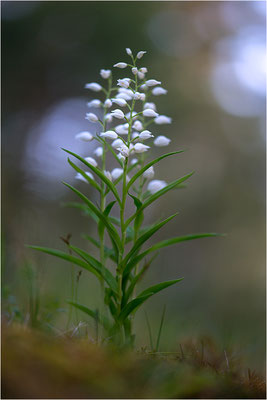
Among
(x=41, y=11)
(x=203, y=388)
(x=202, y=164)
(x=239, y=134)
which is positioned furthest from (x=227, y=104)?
(x=203, y=388)

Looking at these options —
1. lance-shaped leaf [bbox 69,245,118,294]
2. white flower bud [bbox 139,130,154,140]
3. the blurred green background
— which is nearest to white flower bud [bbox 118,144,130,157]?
white flower bud [bbox 139,130,154,140]

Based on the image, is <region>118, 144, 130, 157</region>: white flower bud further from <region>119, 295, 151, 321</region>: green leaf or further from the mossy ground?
the mossy ground

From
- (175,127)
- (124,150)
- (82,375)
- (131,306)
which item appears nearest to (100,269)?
(131,306)

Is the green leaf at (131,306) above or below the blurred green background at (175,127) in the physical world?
below

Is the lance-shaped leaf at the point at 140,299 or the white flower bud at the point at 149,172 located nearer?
the lance-shaped leaf at the point at 140,299

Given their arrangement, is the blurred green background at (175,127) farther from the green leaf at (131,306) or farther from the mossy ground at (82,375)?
the mossy ground at (82,375)

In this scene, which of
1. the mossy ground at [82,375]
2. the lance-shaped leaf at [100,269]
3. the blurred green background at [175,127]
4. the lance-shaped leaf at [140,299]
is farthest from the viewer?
the blurred green background at [175,127]

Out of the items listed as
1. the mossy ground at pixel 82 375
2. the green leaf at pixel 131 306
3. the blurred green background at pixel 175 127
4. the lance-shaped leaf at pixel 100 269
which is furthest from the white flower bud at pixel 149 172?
the blurred green background at pixel 175 127

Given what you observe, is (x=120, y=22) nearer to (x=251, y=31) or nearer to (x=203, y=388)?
(x=251, y=31)
